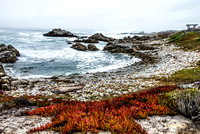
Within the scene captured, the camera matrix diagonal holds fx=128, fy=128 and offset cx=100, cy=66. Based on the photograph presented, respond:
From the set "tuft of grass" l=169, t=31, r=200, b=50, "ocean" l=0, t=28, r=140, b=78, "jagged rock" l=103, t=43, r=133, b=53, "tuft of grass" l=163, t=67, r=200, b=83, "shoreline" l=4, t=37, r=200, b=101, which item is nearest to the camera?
"tuft of grass" l=163, t=67, r=200, b=83

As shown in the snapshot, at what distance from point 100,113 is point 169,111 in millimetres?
3048

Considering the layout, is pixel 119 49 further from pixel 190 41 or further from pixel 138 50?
pixel 190 41

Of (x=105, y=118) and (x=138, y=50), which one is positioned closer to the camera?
(x=105, y=118)

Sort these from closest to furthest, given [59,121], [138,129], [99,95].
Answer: [138,129], [59,121], [99,95]

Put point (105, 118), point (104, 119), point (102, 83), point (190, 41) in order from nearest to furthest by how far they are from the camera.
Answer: point (104, 119) → point (105, 118) → point (102, 83) → point (190, 41)

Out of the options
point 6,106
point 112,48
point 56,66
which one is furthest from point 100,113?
point 112,48

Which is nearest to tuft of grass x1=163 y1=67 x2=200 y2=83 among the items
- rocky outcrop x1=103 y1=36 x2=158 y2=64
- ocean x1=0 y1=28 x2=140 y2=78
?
rocky outcrop x1=103 y1=36 x2=158 y2=64

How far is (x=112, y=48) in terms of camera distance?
5025 centimetres

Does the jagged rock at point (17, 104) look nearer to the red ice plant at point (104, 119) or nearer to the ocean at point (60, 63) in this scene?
the red ice plant at point (104, 119)

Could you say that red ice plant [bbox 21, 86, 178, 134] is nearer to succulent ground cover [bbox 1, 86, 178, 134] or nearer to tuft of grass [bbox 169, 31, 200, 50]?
succulent ground cover [bbox 1, 86, 178, 134]

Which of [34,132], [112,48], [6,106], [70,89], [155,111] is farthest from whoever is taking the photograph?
[112,48]

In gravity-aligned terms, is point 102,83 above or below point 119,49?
below

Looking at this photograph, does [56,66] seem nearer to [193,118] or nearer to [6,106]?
[6,106]

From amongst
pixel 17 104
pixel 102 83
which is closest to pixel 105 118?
pixel 17 104
